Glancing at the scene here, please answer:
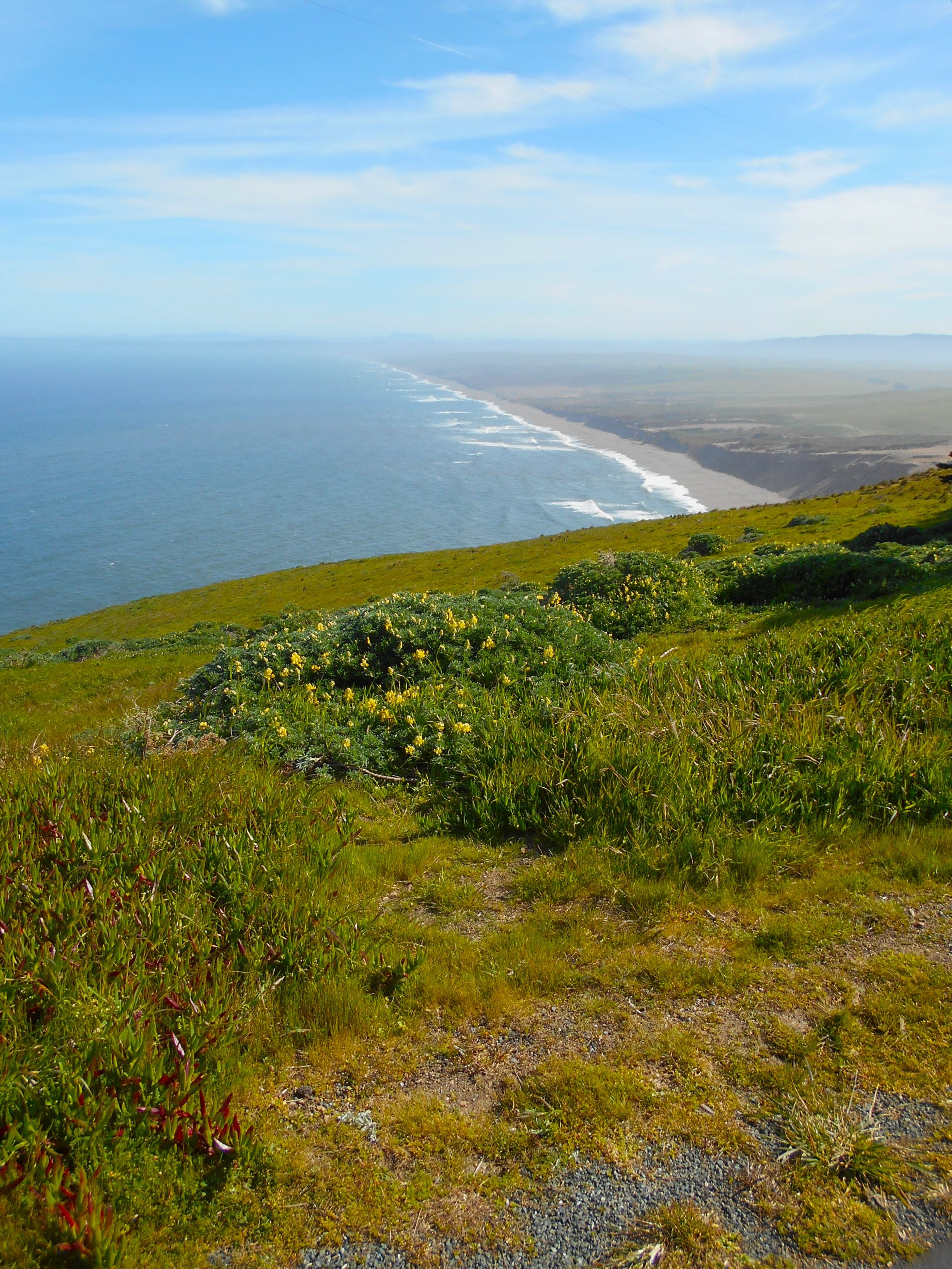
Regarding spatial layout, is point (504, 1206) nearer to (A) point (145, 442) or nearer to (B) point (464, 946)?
(B) point (464, 946)

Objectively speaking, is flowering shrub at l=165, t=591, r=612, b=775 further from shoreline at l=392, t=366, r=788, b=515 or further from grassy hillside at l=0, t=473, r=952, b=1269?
shoreline at l=392, t=366, r=788, b=515

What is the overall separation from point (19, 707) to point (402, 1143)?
82.9 feet

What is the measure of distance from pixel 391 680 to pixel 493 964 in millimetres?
5083

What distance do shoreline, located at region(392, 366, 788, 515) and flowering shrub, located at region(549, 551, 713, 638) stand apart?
51.6m

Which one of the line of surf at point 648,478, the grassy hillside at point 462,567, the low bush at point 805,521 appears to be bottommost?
the grassy hillside at point 462,567

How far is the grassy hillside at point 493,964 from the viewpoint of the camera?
2.98 metres

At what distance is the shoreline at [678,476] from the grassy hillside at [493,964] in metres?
61.3

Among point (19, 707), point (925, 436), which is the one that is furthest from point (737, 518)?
point (925, 436)

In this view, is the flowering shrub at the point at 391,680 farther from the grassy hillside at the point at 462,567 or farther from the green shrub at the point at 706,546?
the grassy hillside at the point at 462,567

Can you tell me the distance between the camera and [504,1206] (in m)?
3.01

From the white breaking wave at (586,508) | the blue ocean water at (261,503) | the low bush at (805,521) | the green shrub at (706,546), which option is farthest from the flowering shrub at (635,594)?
the white breaking wave at (586,508)

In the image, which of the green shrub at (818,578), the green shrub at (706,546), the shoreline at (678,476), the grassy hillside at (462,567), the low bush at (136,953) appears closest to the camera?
the low bush at (136,953)

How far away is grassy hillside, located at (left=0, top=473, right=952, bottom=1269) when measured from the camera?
2.98 meters

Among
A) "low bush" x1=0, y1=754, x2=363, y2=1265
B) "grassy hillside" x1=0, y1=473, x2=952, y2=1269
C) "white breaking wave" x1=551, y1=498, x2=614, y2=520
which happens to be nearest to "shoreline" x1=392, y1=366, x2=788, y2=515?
"white breaking wave" x1=551, y1=498, x2=614, y2=520
